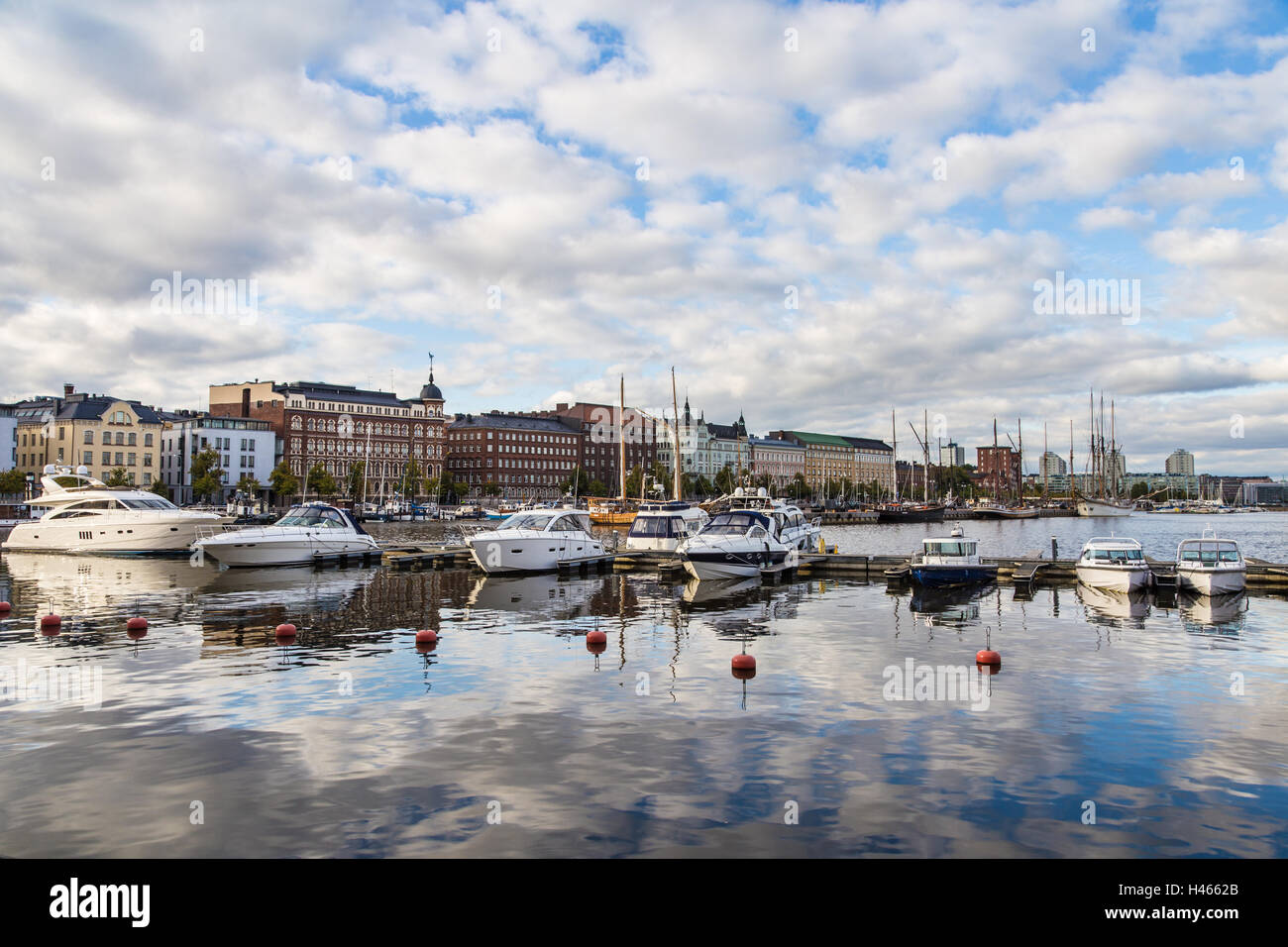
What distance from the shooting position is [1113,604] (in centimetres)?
3569

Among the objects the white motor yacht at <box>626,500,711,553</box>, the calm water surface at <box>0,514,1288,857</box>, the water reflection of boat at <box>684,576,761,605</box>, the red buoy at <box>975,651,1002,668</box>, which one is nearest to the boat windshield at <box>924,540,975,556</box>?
the water reflection of boat at <box>684,576,761,605</box>

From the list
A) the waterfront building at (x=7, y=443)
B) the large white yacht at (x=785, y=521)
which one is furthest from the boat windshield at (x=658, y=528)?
the waterfront building at (x=7, y=443)

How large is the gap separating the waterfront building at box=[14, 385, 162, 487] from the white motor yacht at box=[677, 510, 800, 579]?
121m

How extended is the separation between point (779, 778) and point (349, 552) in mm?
44453

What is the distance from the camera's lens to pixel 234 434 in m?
160

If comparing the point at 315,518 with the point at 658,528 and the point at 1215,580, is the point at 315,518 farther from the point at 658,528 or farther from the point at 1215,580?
the point at 1215,580

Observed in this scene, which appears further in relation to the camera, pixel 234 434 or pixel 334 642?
pixel 234 434

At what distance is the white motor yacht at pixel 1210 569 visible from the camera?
37.7 meters

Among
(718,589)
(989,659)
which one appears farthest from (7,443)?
(989,659)

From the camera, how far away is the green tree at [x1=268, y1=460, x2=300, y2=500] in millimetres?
148250

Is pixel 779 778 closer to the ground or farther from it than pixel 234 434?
closer to the ground

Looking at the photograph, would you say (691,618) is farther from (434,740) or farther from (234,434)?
(234,434)
